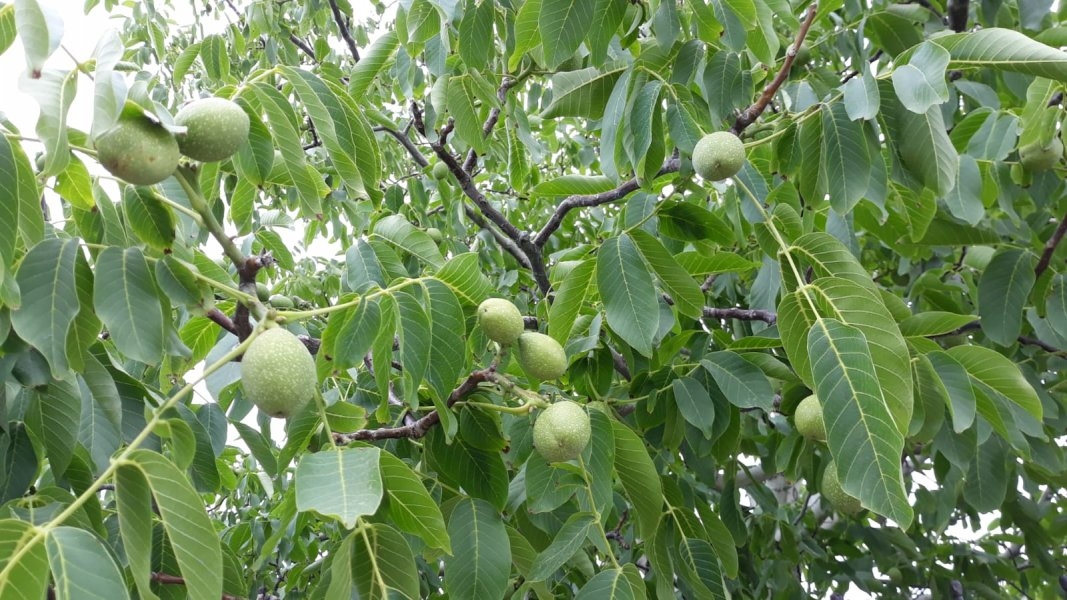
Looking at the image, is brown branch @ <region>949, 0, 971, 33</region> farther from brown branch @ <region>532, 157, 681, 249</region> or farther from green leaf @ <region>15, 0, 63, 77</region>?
green leaf @ <region>15, 0, 63, 77</region>

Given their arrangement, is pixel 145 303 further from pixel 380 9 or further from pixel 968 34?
pixel 380 9

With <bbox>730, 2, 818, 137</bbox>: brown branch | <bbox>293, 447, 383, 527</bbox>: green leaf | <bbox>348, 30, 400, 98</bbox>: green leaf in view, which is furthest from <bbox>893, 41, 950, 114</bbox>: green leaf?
<bbox>348, 30, 400, 98</bbox>: green leaf


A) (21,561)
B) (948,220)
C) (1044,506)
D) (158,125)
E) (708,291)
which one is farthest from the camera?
(1044,506)

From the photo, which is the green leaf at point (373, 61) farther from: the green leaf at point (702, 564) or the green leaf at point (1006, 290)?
the green leaf at point (1006, 290)

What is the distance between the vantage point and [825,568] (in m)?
3.14

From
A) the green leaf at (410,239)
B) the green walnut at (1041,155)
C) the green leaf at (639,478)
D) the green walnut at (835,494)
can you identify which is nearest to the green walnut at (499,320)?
the green leaf at (639,478)

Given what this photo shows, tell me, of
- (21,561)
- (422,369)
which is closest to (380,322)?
(422,369)

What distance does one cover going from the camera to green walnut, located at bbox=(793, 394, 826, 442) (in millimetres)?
1676

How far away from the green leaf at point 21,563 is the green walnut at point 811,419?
1.35 metres

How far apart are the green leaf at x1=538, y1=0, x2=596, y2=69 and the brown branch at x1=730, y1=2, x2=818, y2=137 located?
441 mm

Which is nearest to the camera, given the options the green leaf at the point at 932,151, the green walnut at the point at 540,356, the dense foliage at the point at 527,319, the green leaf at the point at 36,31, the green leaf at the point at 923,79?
the green leaf at the point at 36,31

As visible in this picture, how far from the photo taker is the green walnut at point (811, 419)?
168cm

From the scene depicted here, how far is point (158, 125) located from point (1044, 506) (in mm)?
3948

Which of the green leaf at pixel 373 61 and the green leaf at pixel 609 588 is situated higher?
the green leaf at pixel 373 61
